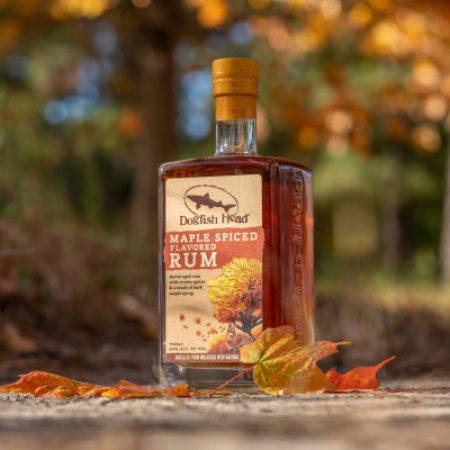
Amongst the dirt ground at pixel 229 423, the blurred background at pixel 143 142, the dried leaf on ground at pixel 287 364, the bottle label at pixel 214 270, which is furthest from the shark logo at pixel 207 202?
the blurred background at pixel 143 142

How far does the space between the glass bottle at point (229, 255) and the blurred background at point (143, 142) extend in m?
0.43

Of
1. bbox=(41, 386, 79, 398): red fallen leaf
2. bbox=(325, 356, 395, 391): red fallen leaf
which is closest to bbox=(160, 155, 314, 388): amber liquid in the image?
bbox=(325, 356, 395, 391): red fallen leaf

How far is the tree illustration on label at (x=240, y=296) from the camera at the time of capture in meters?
1.12

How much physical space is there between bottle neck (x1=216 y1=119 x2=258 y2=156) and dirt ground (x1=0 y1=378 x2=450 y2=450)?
53cm

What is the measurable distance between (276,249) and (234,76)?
338mm

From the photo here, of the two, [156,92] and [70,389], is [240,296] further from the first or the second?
[156,92]

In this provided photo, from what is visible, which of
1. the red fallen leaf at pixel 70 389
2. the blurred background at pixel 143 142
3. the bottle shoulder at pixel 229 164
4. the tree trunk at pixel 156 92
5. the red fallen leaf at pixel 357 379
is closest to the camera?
the red fallen leaf at pixel 70 389

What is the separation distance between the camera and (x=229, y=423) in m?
0.66

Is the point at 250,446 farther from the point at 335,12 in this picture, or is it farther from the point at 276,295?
the point at 335,12

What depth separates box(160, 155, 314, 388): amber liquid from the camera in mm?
1120

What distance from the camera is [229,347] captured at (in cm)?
111

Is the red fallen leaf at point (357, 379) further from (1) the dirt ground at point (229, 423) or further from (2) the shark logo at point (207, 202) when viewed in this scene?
(2) the shark logo at point (207, 202)

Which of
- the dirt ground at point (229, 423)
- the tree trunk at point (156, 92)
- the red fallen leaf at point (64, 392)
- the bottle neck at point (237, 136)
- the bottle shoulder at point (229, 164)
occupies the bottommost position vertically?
the red fallen leaf at point (64, 392)

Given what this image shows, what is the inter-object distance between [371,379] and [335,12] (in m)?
3.49
